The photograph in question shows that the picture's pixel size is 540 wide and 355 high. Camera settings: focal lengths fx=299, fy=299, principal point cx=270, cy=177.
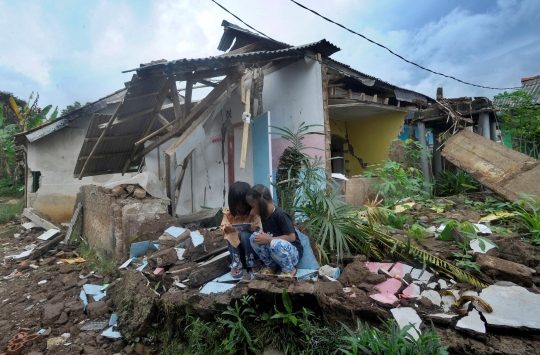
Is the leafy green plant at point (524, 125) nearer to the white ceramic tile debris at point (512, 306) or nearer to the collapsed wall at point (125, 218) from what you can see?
the white ceramic tile debris at point (512, 306)

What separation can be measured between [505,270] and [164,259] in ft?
11.6

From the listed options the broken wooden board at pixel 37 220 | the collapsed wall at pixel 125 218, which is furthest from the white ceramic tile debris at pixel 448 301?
the broken wooden board at pixel 37 220

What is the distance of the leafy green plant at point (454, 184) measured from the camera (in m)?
6.19

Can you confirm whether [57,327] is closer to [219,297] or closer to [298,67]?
[219,297]

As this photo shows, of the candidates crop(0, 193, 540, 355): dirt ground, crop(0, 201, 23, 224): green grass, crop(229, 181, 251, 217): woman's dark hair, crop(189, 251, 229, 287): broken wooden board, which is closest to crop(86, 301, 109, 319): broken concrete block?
crop(0, 193, 540, 355): dirt ground

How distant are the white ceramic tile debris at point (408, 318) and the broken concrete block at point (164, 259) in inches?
102

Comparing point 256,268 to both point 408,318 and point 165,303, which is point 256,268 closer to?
point 165,303

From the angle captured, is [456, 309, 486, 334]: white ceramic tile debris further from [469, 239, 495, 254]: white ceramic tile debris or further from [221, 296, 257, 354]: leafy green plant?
[221, 296, 257, 354]: leafy green plant

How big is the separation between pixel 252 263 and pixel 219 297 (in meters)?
0.54

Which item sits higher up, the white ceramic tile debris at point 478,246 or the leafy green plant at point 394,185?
the leafy green plant at point 394,185

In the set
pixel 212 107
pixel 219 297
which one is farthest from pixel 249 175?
pixel 219 297

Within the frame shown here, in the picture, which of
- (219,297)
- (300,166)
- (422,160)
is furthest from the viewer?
(422,160)

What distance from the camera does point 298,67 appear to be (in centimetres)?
534

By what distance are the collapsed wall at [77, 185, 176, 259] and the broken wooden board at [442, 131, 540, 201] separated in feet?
16.9
